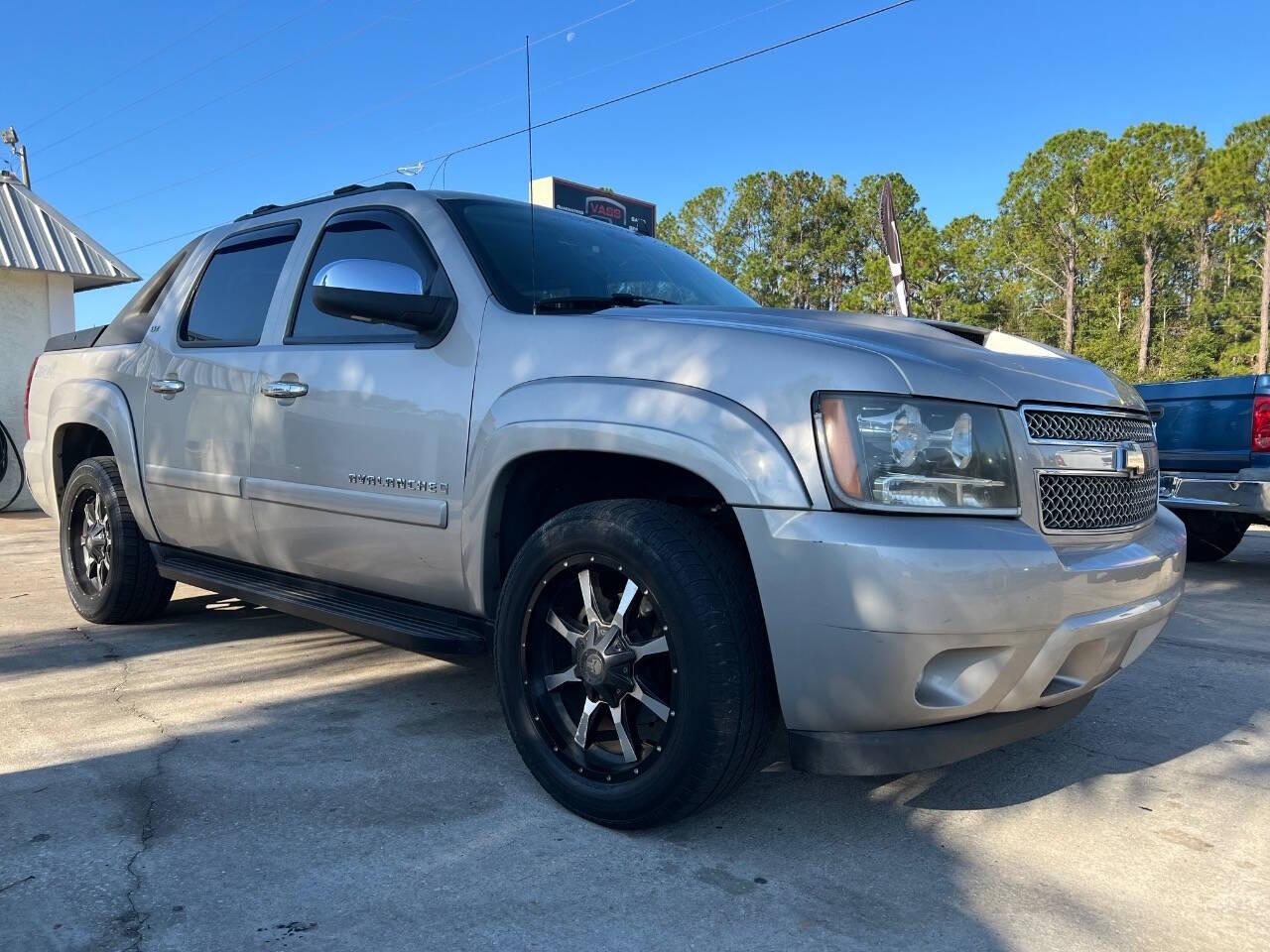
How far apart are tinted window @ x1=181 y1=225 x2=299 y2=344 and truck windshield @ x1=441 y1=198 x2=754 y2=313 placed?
965 mm

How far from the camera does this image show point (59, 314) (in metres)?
12.4

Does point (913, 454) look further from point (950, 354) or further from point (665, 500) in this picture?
point (665, 500)

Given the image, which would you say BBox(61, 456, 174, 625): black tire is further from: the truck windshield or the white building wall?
the white building wall

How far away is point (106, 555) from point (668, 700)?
11.6 ft

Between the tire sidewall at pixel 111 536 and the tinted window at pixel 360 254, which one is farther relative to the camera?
the tire sidewall at pixel 111 536

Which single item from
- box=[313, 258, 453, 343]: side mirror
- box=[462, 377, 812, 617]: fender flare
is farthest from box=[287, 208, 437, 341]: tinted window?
box=[462, 377, 812, 617]: fender flare

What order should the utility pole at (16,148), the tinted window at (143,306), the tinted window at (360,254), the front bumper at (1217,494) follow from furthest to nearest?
the utility pole at (16,148), the front bumper at (1217,494), the tinted window at (143,306), the tinted window at (360,254)

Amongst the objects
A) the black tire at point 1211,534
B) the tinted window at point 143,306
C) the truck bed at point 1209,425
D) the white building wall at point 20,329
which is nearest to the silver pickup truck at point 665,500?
the tinted window at point 143,306

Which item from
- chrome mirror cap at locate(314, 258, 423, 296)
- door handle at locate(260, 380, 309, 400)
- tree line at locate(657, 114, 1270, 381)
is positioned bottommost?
door handle at locate(260, 380, 309, 400)

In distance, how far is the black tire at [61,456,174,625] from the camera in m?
4.68

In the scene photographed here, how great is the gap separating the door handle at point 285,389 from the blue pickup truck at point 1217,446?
5.17 metres

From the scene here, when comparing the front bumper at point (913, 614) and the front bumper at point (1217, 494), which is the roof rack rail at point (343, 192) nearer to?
the front bumper at point (913, 614)

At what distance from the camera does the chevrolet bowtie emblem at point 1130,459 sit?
2.64m

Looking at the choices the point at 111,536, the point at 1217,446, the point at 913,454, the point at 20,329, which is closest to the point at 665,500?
the point at 913,454
